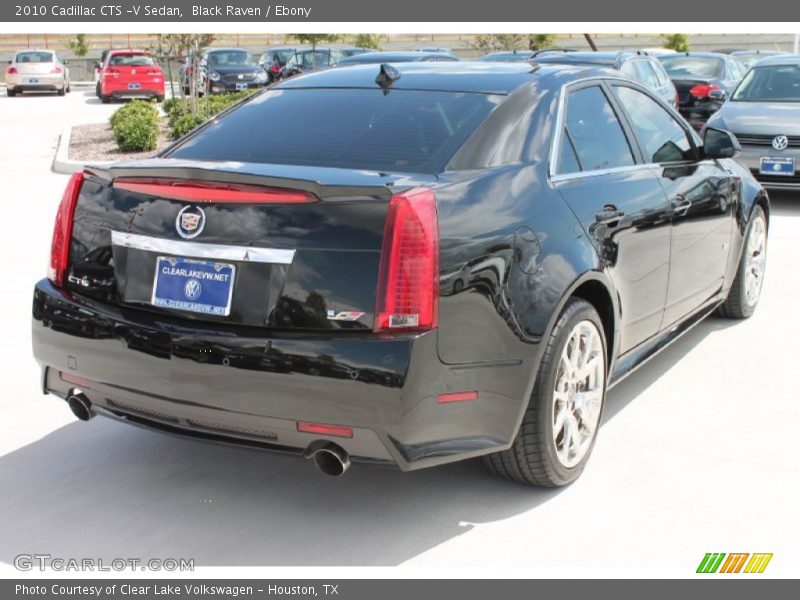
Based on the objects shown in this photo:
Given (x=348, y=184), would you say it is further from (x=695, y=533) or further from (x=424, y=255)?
(x=695, y=533)

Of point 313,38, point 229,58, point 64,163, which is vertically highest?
point 64,163

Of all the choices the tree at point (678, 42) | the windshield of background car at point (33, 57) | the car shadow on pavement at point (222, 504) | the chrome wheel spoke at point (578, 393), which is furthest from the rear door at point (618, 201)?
the tree at point (678, 42)

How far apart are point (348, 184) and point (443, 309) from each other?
1.75 ft

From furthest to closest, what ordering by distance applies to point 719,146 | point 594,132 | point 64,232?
point 719,146, point 594,132, point 64,232

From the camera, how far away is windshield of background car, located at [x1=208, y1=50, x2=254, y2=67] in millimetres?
31119

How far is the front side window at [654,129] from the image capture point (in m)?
5.30

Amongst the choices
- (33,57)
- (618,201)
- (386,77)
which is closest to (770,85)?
(618,201)

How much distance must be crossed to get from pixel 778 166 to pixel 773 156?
0.40 feet

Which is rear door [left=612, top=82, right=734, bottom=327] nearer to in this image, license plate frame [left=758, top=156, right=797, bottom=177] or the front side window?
the front side window

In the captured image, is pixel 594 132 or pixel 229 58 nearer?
pixel 594 132

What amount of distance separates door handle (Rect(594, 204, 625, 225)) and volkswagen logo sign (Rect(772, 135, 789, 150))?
7701mm

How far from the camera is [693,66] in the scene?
1802 cm

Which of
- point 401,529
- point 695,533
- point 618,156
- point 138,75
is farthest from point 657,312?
point 138,75

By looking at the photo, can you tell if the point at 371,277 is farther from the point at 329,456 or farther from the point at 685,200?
the point at 685,200
